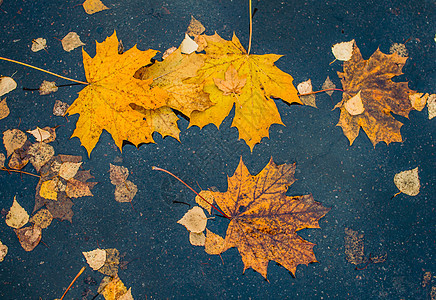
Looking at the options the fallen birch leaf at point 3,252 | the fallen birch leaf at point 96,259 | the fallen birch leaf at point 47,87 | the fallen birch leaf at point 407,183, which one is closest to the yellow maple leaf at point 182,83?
the fallen birch leaf at point 47,87

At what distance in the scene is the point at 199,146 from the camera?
1.75 meters

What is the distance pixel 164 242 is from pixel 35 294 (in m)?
0.91

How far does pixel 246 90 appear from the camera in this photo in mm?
1596

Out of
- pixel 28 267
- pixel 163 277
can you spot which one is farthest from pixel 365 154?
pixel 28 267

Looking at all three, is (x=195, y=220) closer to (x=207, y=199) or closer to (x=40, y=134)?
(x=207, y=199)

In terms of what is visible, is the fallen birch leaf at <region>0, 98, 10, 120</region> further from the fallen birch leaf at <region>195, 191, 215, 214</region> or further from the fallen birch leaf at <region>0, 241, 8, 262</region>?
the fallen birch leaf at <region>195, 191, 215, 214</region>

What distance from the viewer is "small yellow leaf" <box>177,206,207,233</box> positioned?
170 cm

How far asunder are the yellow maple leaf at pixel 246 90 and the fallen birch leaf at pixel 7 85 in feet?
4.13

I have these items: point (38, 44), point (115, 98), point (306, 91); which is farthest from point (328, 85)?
point (38, 44)

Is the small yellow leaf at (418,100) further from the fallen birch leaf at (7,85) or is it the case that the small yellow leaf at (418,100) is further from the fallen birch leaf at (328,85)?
the fallen birch leaf at (7,85)

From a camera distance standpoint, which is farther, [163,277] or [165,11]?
[165,11]

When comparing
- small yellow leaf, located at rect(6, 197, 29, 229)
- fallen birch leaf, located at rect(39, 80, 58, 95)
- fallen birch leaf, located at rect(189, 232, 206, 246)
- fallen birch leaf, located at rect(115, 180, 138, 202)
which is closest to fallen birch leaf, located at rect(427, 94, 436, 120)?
fallen birch leaf, located at rect(189, 232, 206, 246)

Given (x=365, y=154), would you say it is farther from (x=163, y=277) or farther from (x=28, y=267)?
(x=28, y=267)

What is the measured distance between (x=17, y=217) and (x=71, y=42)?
1.25 m
